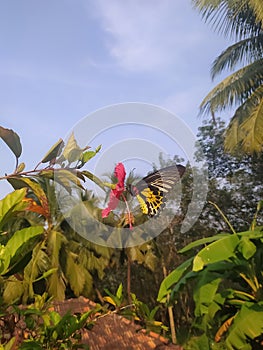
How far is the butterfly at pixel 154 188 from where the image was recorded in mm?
1037

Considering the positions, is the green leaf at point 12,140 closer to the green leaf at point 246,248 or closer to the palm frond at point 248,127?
the green leaf at point 246,248

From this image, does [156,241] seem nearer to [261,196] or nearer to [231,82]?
[261,196]

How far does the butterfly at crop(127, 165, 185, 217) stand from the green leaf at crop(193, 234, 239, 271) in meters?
1.39

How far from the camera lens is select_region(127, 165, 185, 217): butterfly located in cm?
104

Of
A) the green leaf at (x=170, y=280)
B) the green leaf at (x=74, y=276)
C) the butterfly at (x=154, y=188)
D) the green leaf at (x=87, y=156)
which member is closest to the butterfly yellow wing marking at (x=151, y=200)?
the butterfly at (x=154, y=188)

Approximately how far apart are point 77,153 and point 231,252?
74.0 inches

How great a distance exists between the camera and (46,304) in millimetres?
1243

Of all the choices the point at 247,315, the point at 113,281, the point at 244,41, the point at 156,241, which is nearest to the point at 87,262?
the point at 156,241

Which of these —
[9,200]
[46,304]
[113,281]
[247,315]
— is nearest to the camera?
[9,200]

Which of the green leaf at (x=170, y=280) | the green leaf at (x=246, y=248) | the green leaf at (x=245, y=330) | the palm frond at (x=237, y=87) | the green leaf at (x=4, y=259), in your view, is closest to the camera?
the green leaf at (x=4, y=259)

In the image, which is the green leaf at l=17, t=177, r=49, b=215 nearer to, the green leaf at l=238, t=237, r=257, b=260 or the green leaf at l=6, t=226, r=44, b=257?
the green leaf at l=6, t=226, r=44, b=257

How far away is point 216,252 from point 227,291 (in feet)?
1.73

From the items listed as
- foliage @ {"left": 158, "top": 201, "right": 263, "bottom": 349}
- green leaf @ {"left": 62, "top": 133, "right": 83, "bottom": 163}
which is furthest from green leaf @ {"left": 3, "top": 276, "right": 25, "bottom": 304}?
foliage @ {"left": 158, "top": 201, "right": 263, "bottom": 349}

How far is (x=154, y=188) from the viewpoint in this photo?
1.12 meters
